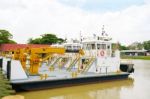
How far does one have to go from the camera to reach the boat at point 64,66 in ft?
42.5

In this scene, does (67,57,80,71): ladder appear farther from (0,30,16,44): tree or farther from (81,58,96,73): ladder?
(0,30,16,44): tree

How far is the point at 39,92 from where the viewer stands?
13.3 metres

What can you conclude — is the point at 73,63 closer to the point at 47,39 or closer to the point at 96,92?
the point at 96,92

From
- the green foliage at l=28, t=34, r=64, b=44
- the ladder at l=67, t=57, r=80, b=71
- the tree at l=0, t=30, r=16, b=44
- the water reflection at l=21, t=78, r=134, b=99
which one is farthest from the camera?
the green foliage at l=28, t=34, r=64, b=44

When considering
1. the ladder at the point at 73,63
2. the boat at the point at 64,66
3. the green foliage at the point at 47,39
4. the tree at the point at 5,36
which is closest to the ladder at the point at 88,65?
the boat at the point at 64,66

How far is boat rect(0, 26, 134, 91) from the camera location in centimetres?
1295

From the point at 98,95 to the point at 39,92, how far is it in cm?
321

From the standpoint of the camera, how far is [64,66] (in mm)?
21078

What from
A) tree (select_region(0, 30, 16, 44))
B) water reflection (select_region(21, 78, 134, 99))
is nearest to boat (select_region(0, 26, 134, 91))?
water reflection (select_region(21, 78, 134, 99))

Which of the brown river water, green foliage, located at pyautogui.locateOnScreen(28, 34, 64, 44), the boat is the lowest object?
the brown river water

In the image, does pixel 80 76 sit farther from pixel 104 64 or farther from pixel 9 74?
pixel 9 74

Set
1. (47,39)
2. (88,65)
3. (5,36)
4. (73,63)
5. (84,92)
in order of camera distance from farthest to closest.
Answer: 1. (47,39)
2. (5,36)
3. (73,63)
4. (88,65)
5. (84,92)

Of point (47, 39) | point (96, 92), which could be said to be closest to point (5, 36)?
point (47, 39)

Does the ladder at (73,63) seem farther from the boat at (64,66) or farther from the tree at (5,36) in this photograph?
the tree at (5,36)
